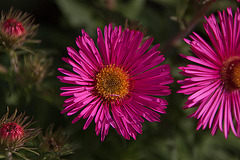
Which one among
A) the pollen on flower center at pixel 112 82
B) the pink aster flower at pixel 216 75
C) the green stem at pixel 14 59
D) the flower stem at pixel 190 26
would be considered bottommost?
the green stem at pixel 14 59

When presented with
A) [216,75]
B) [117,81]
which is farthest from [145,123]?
[216,75]

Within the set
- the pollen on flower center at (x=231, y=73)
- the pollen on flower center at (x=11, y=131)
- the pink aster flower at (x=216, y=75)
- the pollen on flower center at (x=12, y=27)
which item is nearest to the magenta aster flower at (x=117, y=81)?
the pink aster flower at (x=216, y=75)

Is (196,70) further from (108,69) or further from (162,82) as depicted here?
(108,69)

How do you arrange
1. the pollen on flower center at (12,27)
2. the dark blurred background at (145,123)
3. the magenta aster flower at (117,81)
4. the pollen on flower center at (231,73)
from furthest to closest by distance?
A: the dark blurred background at (145,123) < the pollen on flower center at (231,73) < the pollen on flower center at (12,27) < the magenta aster flower at (117,81)

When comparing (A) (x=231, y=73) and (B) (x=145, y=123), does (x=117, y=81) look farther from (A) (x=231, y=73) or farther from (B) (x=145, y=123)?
(A) (x=231, y=73)

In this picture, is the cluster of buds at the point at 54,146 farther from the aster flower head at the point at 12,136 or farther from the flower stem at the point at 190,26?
the flower stem at the point at 190,26

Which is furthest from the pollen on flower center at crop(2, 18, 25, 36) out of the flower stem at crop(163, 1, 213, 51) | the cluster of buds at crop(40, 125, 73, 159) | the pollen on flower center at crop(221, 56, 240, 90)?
the pollen on flower center at crop(221, 56, 240, 90)
